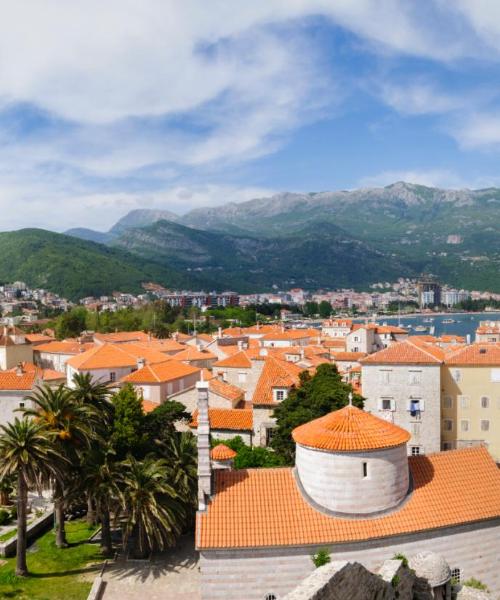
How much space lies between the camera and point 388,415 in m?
37.4

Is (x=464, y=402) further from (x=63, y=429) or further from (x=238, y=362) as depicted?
(x=63, y=429)

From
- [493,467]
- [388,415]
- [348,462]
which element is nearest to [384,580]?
[348,462]

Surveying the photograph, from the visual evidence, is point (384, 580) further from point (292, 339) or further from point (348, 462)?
point (292, 339)

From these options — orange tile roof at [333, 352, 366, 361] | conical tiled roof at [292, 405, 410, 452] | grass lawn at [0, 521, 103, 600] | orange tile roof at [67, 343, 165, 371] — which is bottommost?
grass lawn at [0, 521, 103, 600]

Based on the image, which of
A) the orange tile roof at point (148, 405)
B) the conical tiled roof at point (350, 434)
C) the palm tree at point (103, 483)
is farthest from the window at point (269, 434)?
the conical tiled roof at point (350, 434)

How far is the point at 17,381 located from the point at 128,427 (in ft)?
69.9


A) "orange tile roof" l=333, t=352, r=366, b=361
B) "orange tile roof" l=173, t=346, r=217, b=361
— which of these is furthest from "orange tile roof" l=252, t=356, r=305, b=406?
"orange tile roof" l=333, t=352, r=366, b=361

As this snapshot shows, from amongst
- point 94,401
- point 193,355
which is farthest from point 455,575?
point 193,355

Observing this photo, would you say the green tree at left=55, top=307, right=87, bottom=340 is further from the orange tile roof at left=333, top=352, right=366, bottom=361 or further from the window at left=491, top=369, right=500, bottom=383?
the window at left=491, top=369, right=500, bottom=383

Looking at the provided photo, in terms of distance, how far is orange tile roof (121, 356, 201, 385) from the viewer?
5216cm

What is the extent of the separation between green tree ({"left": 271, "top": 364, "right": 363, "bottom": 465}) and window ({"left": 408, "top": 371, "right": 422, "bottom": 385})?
3.70 meters

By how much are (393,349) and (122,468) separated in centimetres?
2154

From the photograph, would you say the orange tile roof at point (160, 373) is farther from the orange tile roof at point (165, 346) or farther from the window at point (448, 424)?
the window at point (448, 424)

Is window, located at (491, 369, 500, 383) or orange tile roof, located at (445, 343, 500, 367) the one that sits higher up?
orange tile roof, located at (445, 343, 500, 367)
